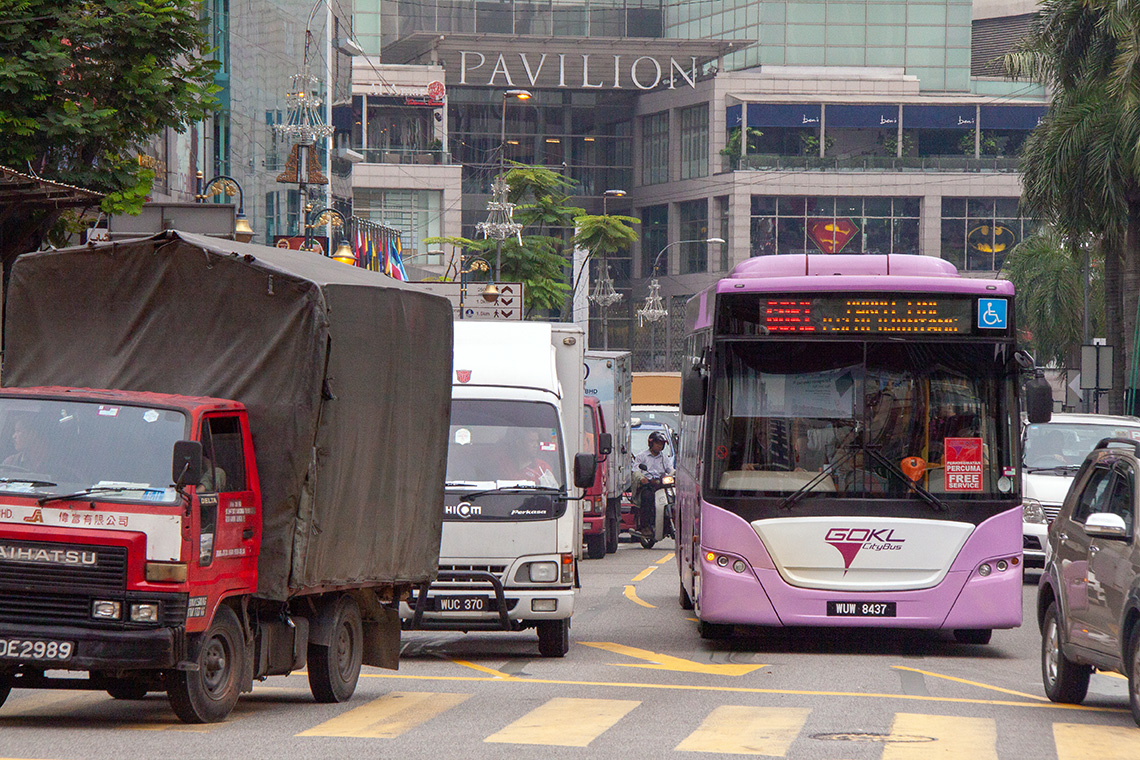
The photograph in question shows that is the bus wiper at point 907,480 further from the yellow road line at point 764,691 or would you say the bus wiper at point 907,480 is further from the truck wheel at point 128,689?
the truck wheel at point 128,689

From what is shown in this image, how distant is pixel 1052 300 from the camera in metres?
59.2

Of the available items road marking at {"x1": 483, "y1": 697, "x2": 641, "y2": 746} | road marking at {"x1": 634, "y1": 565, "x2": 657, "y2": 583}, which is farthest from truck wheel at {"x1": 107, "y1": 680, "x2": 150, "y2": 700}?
road marking at {"x1": 634, "y1": 565, "x2": 657, "y2": 583}

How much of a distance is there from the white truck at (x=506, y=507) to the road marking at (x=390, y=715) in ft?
5.88

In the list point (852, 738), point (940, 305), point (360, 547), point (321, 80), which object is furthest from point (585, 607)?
point (321, 80)

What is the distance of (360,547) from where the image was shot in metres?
A: 10.9

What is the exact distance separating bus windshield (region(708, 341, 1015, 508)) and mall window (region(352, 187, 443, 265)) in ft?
217

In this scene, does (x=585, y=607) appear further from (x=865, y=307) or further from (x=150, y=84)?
(x=150, y=84)

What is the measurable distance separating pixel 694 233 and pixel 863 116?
10.3 m

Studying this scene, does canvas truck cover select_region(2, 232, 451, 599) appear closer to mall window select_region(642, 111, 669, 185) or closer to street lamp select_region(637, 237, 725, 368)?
street lamp select_region(637, 237, 725, 368)

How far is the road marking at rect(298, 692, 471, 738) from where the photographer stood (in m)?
9.34

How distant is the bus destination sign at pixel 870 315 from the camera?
1389 centimetres

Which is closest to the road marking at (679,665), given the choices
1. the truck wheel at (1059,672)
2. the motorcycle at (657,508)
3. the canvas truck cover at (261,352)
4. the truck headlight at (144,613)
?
the truck wheel at (1059,672)

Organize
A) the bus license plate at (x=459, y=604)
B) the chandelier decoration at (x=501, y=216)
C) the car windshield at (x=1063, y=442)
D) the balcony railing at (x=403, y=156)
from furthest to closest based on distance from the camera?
the balcony railing at (x=403, y=156), the chandelier decoration at (x=501, y=216), the car windshield at (x=1063, y=442), the bus license plate at (x=459, y=604)

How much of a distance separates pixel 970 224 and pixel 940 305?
244 feet
